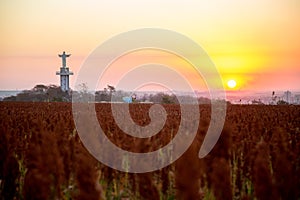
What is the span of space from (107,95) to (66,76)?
268 inches

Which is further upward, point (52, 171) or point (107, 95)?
point (107, 95)

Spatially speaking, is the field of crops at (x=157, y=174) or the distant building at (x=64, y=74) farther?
the distant building at (x=64, y=74)

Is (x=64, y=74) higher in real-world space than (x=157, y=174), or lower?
higher

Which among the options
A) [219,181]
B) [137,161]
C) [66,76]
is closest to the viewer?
[219,181]

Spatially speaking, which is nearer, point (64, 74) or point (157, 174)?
point (157, 174)

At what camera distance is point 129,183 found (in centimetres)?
527

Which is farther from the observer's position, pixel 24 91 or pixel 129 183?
pixel 24 91

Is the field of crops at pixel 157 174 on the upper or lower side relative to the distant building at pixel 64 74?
lower

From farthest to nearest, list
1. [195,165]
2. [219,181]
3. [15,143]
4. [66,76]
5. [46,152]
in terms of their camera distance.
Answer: [66,76] → [15,143] → [46,152] → [219,181] → [195,165]

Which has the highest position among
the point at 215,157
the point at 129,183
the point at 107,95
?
the point at 107,95

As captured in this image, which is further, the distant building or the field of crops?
the distant building

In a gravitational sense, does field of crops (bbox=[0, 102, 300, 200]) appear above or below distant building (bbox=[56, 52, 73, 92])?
below

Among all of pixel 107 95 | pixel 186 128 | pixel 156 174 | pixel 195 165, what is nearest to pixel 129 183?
pixel 156 174

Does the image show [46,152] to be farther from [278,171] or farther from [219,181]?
[278,171]
